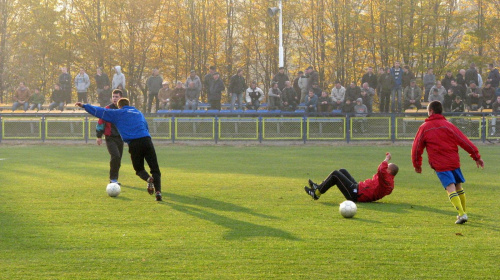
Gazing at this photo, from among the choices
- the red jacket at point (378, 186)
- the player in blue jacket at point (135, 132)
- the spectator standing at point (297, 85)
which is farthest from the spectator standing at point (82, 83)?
the red jacket at point (378, 186)

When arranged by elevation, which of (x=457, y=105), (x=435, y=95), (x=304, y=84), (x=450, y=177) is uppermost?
(x=304, y=84)

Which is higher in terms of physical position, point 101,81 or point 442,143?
point 101,81

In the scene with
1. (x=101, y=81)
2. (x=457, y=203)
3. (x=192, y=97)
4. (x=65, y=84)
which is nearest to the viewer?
(x=457, y=203)

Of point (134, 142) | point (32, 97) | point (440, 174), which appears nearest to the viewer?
point (440, 174)

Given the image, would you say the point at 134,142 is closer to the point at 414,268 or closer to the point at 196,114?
the point at 414,268

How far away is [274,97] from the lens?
30.7 m

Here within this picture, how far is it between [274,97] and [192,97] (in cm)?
398

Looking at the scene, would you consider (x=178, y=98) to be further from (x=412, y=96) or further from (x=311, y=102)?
(x=412, y=96)

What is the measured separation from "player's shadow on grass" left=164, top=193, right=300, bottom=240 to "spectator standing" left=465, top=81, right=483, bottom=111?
68.0 ft

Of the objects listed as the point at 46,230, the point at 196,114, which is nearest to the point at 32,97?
the point at 196,114

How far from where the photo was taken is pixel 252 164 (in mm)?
19516

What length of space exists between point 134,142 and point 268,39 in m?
30.2

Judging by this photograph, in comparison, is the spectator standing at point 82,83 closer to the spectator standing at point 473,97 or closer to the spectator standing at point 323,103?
the spectator standing at point 323,103

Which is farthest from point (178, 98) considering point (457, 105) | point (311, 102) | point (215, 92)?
point (457, 105)
